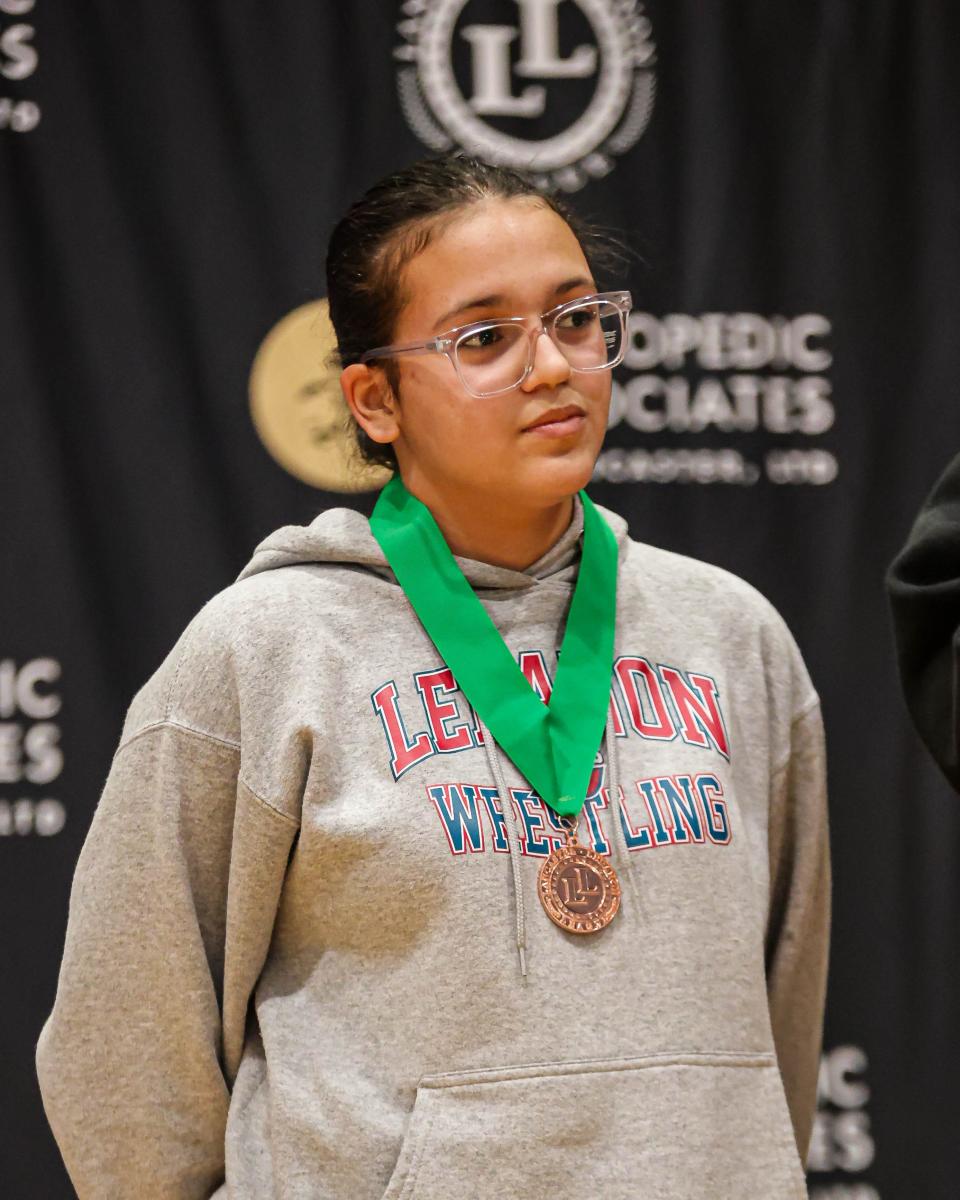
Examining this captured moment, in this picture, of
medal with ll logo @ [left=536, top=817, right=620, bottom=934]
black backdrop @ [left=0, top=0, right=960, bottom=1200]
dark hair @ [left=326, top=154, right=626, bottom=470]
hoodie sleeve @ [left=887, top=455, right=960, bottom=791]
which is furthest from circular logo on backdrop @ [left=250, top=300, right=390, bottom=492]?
hoodie sleeve @ [left=887, top=455, right=960, bottom=791]

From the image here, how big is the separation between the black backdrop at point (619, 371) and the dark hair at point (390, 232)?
719 mm

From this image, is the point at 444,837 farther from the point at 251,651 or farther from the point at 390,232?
the point at 390,232

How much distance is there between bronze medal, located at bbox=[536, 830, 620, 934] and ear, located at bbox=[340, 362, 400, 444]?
519mm

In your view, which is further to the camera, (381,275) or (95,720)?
(95,720)

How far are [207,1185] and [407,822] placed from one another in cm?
49

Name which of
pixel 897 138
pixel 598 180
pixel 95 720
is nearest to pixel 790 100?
pixel 897 138

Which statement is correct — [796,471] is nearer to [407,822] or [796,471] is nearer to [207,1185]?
[407,822]

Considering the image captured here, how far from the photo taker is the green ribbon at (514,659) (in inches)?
63.5

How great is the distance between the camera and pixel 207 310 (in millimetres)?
2479

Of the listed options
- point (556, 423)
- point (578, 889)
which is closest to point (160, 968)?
point (578, 889)

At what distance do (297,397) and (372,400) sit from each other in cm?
75

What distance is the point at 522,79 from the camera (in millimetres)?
2520

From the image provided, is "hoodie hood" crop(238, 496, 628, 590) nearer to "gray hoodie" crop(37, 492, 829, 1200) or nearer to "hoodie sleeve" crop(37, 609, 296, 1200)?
"gray hoodie" crop(37, 492, 829, 1200)

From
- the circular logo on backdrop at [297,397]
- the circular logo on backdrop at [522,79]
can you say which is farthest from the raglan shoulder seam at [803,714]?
the circular logo on backdrop at [522,79]
